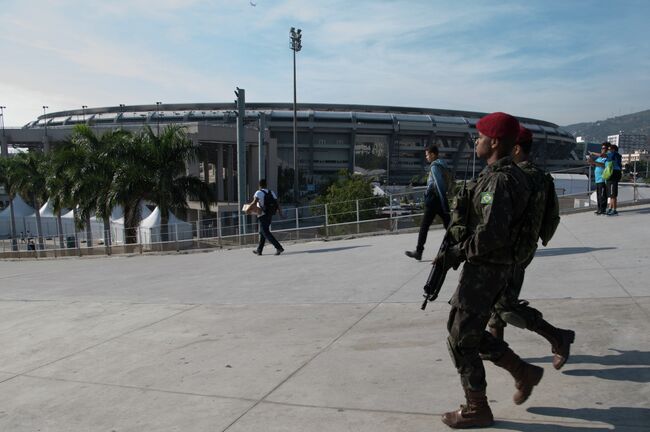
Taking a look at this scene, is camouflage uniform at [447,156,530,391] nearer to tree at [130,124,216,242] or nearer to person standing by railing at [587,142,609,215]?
person standing by railing at [587,142,609,215]

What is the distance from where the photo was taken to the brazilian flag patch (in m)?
2.65

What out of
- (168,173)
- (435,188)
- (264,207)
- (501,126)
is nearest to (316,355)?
(501,126)

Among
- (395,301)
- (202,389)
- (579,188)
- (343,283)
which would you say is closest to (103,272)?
(343,283)

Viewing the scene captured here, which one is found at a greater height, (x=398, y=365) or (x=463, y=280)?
(x=463, y=280)

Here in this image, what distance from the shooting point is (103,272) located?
11.0 meters

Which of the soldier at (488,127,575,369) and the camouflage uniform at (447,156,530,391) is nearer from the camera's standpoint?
the camouflage uniform at (447,156,530,391)

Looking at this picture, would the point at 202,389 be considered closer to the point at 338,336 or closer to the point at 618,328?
the point at 338,336

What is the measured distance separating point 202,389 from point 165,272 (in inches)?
267

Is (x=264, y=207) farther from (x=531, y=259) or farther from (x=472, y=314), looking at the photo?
(x=472, y=314)

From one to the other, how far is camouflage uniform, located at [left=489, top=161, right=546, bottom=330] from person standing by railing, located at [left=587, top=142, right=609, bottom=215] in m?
8.16

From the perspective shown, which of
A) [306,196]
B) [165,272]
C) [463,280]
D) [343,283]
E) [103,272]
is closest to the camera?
[463,280]

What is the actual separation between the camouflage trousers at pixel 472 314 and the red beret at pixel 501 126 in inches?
27.0

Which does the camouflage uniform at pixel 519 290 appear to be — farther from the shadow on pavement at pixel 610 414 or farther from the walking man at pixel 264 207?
the walking man at pixel 264 207

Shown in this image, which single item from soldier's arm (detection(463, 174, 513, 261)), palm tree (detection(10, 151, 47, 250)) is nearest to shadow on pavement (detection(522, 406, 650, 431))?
soldier's arm (detection(463, 174, 513, 261))
